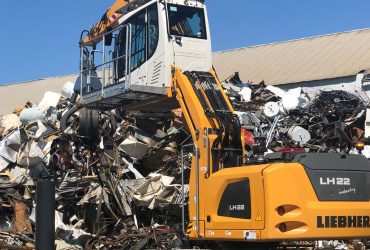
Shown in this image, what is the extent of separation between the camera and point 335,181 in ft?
25.7

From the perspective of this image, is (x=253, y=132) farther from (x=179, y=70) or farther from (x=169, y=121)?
(x=179, y=70)

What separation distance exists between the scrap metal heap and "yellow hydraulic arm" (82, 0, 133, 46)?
1554mm

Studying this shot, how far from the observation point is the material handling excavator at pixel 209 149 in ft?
24.8

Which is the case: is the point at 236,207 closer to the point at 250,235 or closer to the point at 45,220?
the point at 250,235

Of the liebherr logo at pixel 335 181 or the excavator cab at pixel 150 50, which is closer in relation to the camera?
the liebherr logo at pixel 335 181

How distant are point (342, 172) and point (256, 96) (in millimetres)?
10259

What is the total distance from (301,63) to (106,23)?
705 inches

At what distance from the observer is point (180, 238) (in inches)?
411

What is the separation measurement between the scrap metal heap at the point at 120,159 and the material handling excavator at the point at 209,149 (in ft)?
4.84

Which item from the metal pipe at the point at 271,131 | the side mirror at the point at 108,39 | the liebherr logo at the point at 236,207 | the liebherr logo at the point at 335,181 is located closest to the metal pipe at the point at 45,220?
the liebherr logo at the point at 236,207

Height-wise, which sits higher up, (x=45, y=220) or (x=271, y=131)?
(x=271, y=131)

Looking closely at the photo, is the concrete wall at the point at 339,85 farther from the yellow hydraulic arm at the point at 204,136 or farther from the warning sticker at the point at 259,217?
the warning sticker at the point at 259,217

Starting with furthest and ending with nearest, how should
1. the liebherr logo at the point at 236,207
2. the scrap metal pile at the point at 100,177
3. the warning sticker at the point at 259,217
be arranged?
the scrap metal pile at the point at 100,177 → the liebherr logo at the point at 236,207 → the warning sticker at the point at 259,217

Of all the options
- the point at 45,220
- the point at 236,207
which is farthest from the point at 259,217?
the point at 45,220
